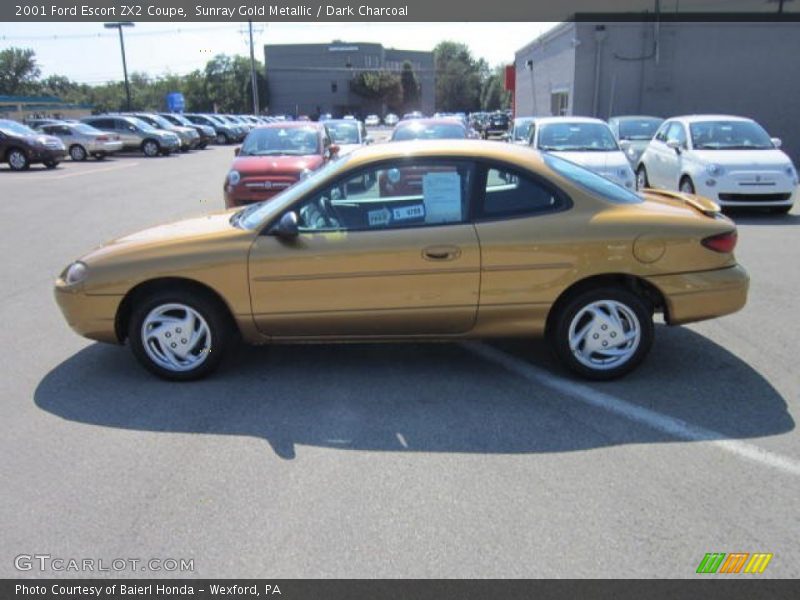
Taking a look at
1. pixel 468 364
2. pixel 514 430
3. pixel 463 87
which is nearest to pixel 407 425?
pixel 514 430

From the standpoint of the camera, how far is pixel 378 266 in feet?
14.5

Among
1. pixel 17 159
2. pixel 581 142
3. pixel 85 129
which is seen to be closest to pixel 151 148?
pixel 85 129

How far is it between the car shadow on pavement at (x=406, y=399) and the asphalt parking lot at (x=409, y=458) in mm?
18

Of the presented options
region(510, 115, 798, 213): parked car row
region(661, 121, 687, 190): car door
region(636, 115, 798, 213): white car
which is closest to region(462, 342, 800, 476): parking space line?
region(510, 115, 798, 213): parked car row

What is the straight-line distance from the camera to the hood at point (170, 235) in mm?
4662

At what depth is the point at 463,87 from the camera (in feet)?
424

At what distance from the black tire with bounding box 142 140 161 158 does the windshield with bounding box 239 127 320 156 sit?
2083cm

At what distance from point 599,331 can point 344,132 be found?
44.0ft

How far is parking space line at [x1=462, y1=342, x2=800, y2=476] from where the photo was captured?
3590mm

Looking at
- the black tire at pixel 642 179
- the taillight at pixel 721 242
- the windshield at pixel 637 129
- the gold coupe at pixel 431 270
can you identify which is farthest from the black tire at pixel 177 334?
the windshield at pixel 637 129

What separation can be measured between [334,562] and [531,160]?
3.00 meters

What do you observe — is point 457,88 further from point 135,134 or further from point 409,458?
point 409,458

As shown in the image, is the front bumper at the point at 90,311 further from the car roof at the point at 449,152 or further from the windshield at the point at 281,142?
the windshield at the point at 281,142

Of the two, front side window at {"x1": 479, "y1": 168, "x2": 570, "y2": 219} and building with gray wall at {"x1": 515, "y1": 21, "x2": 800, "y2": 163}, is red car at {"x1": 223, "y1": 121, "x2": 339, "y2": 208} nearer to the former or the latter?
front side window at {"x1": 479, "y1": 168, "x2": 570, "y2": 219}
